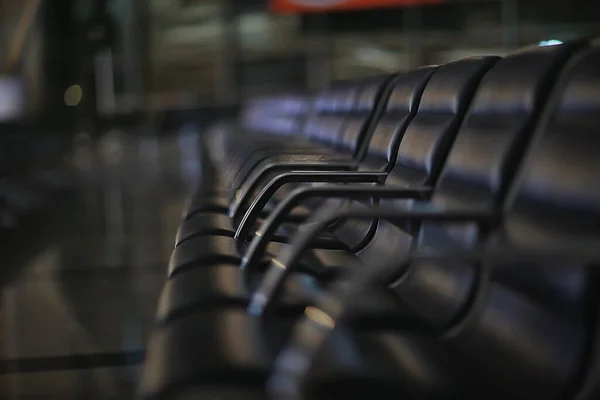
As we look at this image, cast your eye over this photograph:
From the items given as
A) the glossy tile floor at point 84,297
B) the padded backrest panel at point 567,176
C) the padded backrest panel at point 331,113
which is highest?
the padded backrest panel at point 567,176

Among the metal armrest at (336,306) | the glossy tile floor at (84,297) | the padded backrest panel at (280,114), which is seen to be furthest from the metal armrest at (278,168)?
the padded backrest panel at (280,114)

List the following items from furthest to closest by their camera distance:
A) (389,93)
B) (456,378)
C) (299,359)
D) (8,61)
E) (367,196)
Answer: (8,61) → (389,93) → (367,196) → (456,378) → (299,359)

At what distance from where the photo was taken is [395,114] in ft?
6.33

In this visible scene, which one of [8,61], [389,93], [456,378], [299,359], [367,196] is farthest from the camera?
[8,61]

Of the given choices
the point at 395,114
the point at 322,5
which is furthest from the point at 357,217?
the point at 322,5

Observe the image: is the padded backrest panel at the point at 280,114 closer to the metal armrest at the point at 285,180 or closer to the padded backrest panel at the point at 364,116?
the padded backrest panel at the point at 364,116

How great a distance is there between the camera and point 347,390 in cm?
85

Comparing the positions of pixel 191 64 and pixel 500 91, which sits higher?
pixel 500 91

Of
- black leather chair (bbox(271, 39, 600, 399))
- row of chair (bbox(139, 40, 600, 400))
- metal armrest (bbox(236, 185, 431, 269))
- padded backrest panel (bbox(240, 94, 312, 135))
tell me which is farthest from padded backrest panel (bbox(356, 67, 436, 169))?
padded backrest panel (bbox(240, 94, 312, 135))

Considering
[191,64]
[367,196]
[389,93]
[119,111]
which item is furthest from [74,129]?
[367,196]

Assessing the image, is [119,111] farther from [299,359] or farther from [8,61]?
[299,359]

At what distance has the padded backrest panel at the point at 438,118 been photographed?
1.43 meters

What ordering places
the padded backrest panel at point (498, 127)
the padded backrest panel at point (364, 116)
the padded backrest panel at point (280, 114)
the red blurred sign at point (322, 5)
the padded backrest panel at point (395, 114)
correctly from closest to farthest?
the padded backrest panel at point (498, 127)
the padded backrest panel at point (395, 114)
the padded backrest panel at point (364, 116)
the padded backrest panel at point (280, 114)
the red blurred sign at point (322, 5)

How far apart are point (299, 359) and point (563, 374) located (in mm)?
344
